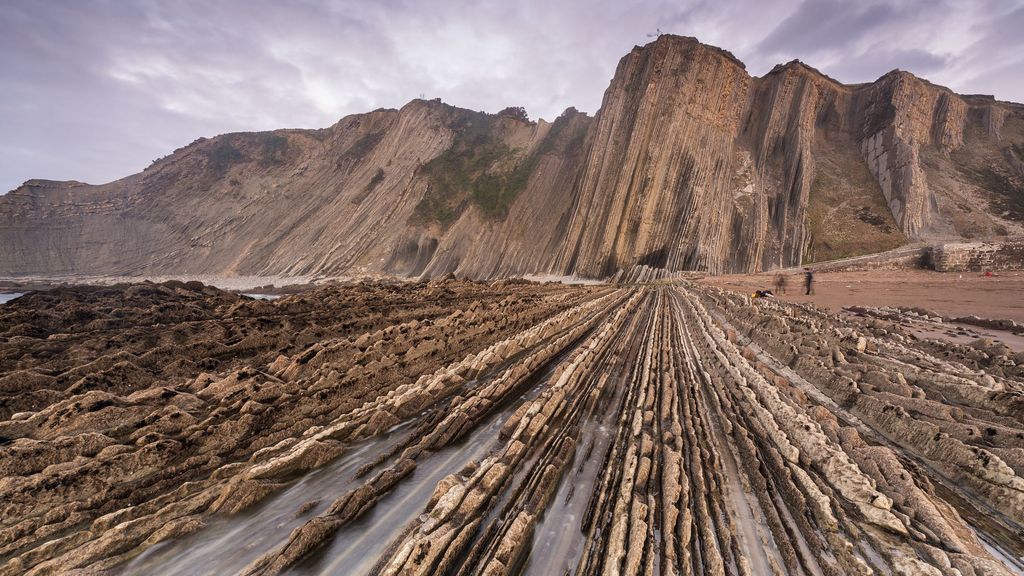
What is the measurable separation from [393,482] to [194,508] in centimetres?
246

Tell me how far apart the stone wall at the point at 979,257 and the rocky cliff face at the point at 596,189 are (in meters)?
11.2

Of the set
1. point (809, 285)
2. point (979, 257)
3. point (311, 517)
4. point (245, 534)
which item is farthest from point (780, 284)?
point (245, 534)

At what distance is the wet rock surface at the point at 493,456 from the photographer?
3.91m

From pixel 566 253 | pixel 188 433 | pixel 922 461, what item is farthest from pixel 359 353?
pixel 566 253

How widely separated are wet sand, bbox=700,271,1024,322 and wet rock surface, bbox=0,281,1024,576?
14547 mm

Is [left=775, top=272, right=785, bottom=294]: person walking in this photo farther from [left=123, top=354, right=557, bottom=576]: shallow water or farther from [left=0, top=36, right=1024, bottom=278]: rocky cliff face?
[left=123, top=354, right=557, bottom=576]: shallow water

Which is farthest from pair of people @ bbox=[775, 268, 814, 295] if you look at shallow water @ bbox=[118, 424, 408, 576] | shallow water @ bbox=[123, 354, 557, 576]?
shallow water @ bbox=[118, 424, 408, 576]

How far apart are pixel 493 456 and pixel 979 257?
4412 centimetres

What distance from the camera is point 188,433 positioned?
230 inches

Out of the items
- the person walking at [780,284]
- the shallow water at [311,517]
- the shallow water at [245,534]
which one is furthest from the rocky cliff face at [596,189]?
the shallow water at [245,534]

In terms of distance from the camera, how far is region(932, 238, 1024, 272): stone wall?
89.4 feet

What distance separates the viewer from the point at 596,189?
4416 centimetres

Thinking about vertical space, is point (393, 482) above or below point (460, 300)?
below

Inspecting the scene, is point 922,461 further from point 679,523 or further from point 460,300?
point 460,300
